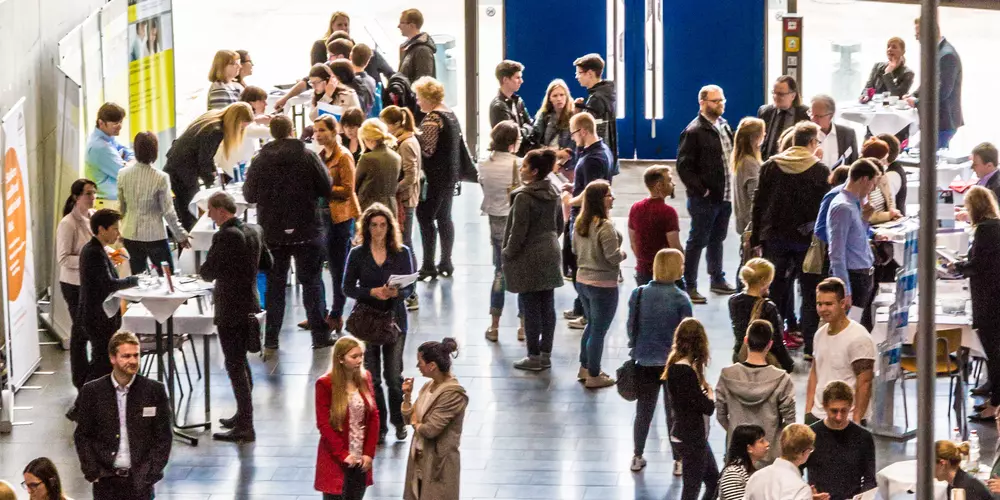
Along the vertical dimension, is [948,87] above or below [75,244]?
above

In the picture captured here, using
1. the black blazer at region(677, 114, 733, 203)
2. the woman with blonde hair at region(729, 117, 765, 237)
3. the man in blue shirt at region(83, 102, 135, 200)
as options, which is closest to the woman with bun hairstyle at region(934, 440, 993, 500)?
the woman with blonde hair at region(729, 117, 765, 237)

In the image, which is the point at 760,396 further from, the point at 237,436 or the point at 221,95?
the point at 221,95

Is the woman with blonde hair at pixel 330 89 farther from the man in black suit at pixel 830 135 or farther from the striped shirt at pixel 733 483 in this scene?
the striped shirt at pixel 733 483

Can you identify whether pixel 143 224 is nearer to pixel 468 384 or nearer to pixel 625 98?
pixel 468 384

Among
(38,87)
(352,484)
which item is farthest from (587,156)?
(38,87)

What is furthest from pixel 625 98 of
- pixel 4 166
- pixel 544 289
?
pixel 4 166

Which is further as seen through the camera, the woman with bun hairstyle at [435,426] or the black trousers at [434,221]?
the black trousers at [434,221]

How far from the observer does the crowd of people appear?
7520 millimetres

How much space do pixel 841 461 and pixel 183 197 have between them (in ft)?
21.9

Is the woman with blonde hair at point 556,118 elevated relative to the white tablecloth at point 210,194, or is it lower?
elevated

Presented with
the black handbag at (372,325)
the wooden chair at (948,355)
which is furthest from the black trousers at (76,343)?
the wooden chair at (948,355)

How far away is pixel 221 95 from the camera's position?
518 inches

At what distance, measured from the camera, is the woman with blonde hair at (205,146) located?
1194cm

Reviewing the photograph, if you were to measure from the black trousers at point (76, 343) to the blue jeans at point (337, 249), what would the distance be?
6.00ft
